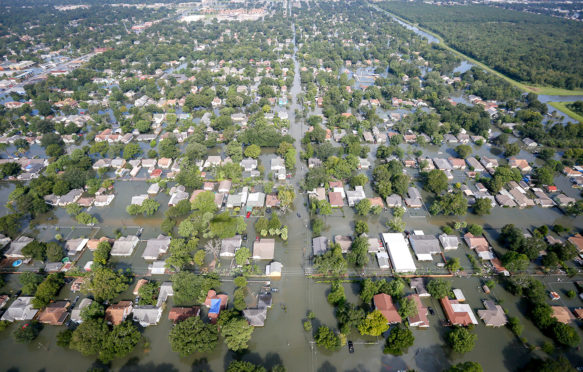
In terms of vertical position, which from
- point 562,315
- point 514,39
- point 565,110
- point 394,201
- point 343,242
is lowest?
point 562,315

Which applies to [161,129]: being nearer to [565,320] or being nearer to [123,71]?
[123,71]

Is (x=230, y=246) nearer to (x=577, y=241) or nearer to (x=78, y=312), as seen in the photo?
(x=78, y=312)

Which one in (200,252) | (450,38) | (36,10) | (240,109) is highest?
(36,10)

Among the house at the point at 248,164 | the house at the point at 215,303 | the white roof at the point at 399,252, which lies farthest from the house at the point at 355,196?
the house at the point at 215,303

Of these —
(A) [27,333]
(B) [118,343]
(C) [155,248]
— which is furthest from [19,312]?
(C) [155,248]

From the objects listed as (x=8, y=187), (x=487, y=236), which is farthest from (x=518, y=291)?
(x=8, y=187)
